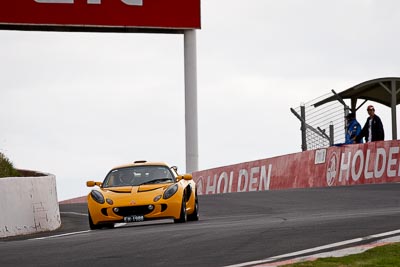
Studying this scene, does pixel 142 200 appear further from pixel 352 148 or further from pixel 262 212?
pixel 352 148

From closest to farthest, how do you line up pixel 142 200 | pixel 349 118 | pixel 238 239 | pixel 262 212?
pixel 238 239
pixel 142 200
pixel 262 212
pixel 349 118

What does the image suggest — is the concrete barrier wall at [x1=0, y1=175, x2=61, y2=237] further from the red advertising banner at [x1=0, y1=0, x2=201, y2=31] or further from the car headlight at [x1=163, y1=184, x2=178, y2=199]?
the red advertising banner at [x1=0, y1=0, x2=201, y2=31]

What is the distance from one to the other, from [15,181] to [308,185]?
1349 centimetres

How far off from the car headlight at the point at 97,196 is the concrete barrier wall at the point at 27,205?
135 centimetres

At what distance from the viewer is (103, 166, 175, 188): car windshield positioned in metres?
19.4

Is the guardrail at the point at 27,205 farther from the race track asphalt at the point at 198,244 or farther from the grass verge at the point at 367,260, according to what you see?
the grass verge at the point at 367,260

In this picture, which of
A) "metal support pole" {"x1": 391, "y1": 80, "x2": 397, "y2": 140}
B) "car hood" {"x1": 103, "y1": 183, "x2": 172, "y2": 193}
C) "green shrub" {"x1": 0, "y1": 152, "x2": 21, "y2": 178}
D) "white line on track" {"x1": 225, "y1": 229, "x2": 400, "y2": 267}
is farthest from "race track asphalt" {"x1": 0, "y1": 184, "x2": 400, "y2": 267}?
"metal support pole" {"x1": 391, "y1": 80, "x2": 397, "y2": 140}

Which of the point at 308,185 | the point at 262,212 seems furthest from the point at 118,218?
the point at 308,185

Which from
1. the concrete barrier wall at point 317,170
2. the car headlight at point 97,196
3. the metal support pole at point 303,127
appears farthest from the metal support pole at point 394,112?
the car headlight at point 97,196

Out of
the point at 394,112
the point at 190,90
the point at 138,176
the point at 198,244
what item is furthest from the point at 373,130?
the point at 198,244

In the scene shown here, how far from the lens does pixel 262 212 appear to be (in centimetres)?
2116

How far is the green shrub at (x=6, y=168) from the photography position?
25.3 metres

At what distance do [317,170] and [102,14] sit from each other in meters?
10.3

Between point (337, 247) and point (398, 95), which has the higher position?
point (398, 95)
